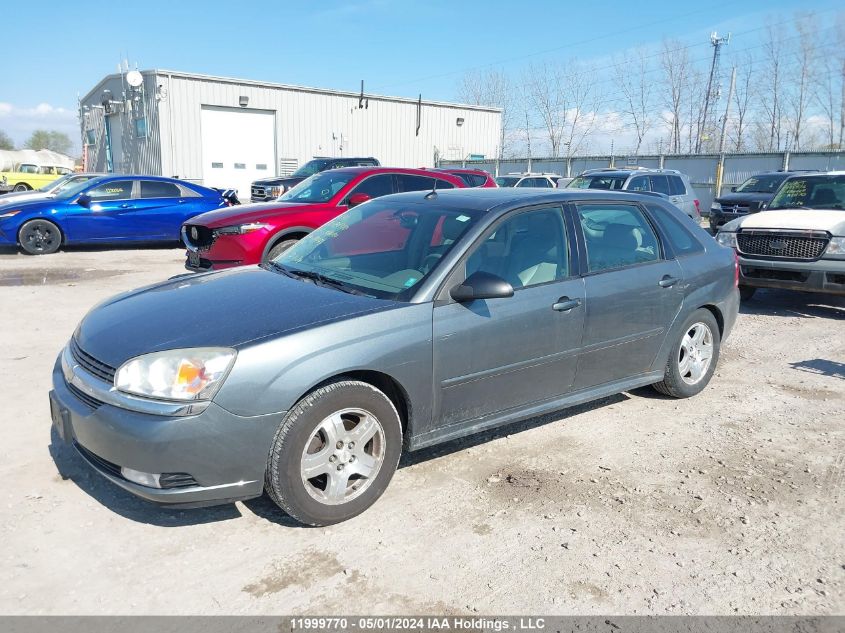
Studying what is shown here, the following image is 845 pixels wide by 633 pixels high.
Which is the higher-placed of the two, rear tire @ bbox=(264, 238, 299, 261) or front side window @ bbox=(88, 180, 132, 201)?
front side window @ bbox=(88, 180, 132, 201)

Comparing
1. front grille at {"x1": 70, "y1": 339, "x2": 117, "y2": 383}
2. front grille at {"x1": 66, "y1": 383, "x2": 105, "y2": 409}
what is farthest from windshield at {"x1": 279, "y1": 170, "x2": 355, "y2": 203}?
front grille at {"x1": 66, "y1": 383, "x2": 105, "y2": 409}

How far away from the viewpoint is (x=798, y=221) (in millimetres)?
8578

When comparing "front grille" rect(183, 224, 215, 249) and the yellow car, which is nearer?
"front grille" rect(183, 224, 215, 249)

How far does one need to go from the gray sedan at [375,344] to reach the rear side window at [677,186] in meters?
11.0

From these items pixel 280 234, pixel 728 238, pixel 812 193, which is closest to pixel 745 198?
pixel 812 193

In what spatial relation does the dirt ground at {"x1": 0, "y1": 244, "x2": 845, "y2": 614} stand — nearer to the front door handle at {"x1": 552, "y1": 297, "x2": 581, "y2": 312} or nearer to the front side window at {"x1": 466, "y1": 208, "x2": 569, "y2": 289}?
the front door handle at {"x1": 552, "y1": 297, "x2": 581, "y2": 312}

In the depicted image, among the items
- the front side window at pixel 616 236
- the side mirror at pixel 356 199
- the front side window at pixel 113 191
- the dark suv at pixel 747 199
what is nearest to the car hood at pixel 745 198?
the dark suv at pixel 747 199

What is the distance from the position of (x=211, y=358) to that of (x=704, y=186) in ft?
87.2

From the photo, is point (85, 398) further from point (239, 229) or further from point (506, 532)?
point (239, 229)

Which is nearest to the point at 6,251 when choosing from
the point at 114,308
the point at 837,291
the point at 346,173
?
the point at 346,173

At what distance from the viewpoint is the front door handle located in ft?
13.7

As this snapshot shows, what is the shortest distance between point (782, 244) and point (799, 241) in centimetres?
20

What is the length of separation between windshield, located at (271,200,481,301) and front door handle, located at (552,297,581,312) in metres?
0.73

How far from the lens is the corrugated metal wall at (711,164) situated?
2373 centimetres
